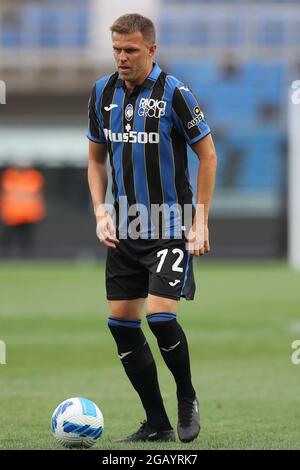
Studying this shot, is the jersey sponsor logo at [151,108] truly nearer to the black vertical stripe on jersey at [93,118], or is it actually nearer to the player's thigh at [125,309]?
the black vertical stripe on jersey at [93,118]

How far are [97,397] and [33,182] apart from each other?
66.5 feet

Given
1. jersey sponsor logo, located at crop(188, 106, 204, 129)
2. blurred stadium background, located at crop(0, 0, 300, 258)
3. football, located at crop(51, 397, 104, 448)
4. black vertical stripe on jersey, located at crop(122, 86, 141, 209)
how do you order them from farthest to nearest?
1. blurred stadium background, located at crop(0, 0, 300, 258)
2. black vertical stripe on jersey, located at crop(122, 86, 141, 209)
3. jersey sponsor logo, located at crop(188, 106, 204, 129)
4. football, located at crop(51, 397, 104, 448)

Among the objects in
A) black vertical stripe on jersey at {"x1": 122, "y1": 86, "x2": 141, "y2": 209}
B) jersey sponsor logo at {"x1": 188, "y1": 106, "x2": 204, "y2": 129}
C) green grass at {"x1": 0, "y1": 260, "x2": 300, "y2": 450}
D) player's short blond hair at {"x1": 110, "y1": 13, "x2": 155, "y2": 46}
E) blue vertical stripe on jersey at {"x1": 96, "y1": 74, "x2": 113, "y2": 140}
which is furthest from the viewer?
green grass at {"x1": 0, "y1": 260, "x2": 300, "y2": 450}

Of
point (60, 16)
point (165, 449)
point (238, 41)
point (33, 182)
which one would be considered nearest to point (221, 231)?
point (33, 182)

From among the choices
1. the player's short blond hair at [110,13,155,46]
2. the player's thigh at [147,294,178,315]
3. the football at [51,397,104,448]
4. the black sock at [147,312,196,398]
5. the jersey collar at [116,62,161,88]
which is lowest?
the football at [51,397,104,448]

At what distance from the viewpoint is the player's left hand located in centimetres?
572

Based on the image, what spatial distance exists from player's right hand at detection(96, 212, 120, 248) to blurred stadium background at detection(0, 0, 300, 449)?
41.0 inches

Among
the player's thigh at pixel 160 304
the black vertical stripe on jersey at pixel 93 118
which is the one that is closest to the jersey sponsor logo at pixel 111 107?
the black vertical stripe on jersey at pixel 93 118

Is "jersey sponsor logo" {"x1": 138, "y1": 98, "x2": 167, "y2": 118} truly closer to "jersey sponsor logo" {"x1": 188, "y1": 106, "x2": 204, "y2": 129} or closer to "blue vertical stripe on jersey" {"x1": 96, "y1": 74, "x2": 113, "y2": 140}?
"jersey sponsor logo" {"x1": 188, "y1": 106, "x2": 204, "y2": 129}

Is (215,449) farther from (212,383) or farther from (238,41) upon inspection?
(238,41)

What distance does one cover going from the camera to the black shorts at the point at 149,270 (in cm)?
569

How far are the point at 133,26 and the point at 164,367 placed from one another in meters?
4.31

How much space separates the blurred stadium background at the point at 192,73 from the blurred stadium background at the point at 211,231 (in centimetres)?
5

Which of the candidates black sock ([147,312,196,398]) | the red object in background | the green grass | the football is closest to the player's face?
black sock ([147,312,196,398])
